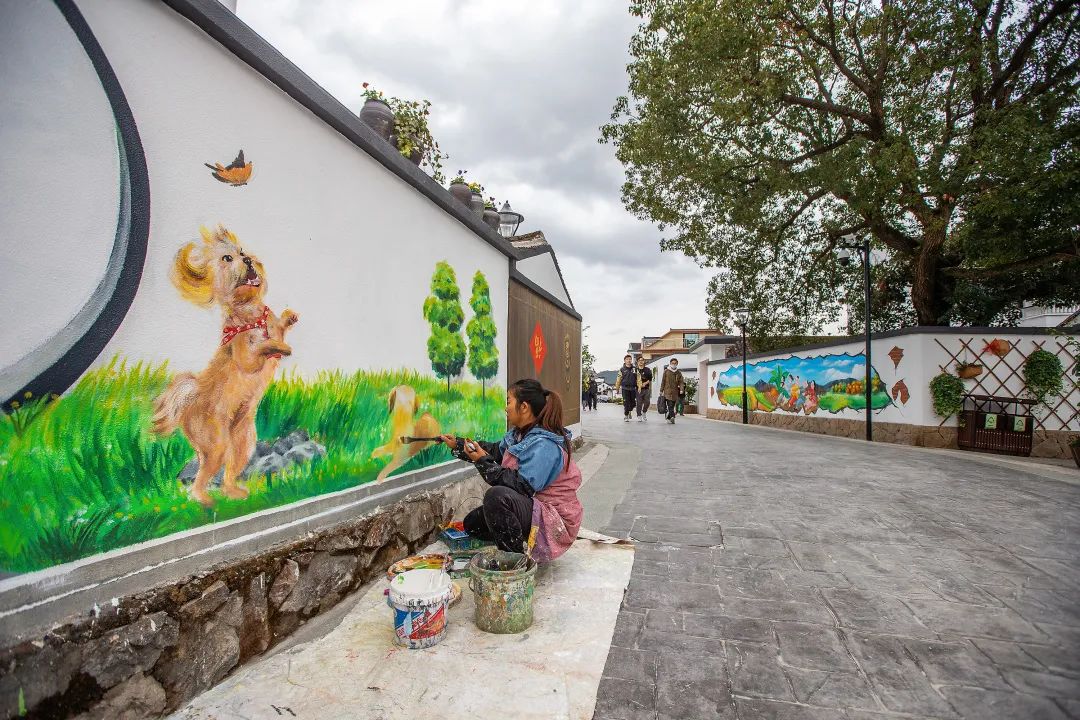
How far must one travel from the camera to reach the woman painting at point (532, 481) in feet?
10.0

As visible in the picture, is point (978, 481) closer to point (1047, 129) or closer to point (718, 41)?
point (1047, 129)

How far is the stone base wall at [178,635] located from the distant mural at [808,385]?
1217 centimetres

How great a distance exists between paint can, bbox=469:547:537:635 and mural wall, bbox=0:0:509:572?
110 cm

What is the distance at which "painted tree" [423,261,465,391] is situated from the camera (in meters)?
4.34

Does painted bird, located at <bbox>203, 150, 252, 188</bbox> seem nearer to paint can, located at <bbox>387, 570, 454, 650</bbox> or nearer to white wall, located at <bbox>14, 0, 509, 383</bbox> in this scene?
white wall, located at <bbox>14, 0, 509, 383</bbox>

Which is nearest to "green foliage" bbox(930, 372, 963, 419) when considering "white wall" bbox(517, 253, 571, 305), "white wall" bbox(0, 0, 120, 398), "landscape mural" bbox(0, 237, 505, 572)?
"white wall" bbox(517, 253, 571, 305)

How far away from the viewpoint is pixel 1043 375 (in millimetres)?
9594

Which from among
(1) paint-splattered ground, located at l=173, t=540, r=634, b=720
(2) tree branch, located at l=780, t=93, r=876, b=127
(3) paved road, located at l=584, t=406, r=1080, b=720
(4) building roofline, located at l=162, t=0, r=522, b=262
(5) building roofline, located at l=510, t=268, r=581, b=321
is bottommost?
(1) paint-splattered ground, located at l=173, t=540, r=634, b=720

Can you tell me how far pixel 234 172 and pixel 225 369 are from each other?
94cm

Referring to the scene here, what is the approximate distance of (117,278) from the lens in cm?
192

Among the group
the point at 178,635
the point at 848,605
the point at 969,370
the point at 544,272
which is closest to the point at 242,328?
the point at 178,635

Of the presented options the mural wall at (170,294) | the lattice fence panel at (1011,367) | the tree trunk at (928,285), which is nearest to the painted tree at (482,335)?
the mural wall at (170,294)

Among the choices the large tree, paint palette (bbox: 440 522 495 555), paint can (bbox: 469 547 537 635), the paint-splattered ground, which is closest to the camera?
the paint-splattered ground

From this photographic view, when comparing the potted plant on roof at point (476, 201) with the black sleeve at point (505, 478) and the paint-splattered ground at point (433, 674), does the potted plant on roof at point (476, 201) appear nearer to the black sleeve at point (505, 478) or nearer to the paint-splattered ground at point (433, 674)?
the black sleeve at point (505, 478)
